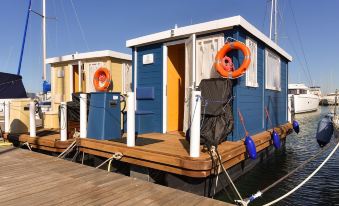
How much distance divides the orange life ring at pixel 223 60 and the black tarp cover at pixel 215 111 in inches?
7.2

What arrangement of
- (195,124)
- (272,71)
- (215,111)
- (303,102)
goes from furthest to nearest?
(303,102) < (272,71) < (215,111) < (195,124)

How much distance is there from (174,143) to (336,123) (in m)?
3.60

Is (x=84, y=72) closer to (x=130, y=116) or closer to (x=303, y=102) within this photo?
(x=130, y=116)

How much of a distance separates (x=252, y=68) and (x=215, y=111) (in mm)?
2248

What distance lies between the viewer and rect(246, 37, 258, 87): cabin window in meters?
6.50

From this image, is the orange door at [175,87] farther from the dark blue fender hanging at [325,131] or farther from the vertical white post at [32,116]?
the dark blue fender hanging at [325,131]

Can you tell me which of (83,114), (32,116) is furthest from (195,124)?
(32,116)

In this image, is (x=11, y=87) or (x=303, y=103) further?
(x=303, y=103)

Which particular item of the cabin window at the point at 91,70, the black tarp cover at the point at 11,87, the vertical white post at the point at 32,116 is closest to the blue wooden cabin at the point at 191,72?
the vertical white post at the point at 32,116

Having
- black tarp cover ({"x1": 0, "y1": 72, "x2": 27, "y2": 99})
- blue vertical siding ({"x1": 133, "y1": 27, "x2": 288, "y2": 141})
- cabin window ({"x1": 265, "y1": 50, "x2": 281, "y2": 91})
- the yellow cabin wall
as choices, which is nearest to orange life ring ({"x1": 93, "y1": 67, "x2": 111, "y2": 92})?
the yellow cabin wall

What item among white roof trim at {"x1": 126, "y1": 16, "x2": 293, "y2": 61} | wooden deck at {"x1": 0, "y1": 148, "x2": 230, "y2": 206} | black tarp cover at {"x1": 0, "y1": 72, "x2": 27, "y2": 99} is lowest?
wooden deck at {"x1": 0, "y1": 148, "x2": 230, "y2": 206}

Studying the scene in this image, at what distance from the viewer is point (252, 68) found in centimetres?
682

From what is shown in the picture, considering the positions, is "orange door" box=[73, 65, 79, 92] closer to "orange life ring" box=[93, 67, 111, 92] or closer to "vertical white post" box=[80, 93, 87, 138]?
"orange life ring" box=[93, 67, 111, 92]

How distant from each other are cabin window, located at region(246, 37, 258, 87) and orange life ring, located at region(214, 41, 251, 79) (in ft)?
2.86
